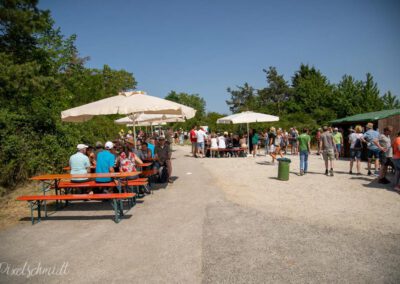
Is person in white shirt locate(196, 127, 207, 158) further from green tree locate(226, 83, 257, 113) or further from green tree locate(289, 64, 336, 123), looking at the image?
green tree locate(226, 83, 257, 113)

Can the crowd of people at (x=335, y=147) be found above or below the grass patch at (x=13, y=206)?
above

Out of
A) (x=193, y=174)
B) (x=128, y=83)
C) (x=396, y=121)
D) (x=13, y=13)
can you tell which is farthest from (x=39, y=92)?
(x=128, y=83)

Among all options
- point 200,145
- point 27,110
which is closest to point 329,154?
point 200,145

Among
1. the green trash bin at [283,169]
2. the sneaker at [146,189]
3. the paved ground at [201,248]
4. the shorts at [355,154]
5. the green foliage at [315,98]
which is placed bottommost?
the paved ground at [201,248]

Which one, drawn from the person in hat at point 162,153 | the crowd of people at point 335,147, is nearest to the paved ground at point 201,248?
the person in hat at point 162,153

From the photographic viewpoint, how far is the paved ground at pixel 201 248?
344cm

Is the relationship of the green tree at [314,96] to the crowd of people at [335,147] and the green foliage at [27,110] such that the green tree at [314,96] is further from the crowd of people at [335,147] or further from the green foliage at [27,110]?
the green foliage at [27,110]

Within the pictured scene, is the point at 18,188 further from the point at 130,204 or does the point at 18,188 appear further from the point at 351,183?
the point at 351,183

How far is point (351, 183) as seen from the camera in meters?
8.52

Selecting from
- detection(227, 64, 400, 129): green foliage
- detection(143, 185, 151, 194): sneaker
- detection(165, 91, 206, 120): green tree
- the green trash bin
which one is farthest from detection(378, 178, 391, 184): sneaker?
detection(165, 91, 206, 120): green tree

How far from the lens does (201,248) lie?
13.7ft

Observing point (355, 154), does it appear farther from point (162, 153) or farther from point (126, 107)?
point (126, 107)

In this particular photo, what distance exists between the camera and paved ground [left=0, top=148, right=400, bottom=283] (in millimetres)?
3439

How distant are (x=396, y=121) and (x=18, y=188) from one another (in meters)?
16.3
